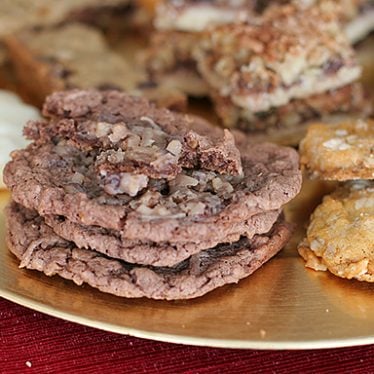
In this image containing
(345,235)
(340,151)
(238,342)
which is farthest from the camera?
(340,151)

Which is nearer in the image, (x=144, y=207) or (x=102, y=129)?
(x=144, y=207)

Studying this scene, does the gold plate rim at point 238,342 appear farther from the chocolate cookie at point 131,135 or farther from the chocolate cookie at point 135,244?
the chocolate cookie at point 131,135

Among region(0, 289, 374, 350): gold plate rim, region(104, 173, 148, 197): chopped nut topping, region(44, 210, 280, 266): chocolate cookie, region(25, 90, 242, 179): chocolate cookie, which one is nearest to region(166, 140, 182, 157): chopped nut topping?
region(25, 90, 242, 179): chocolate cookie

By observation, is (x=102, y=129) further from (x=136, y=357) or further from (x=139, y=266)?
(x=136, y=357)

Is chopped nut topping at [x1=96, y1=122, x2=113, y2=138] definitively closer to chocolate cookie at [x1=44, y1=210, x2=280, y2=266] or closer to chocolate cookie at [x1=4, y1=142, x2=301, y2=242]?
chocolate cookie at [x1=4, y1=142, x2=301, y2=242]

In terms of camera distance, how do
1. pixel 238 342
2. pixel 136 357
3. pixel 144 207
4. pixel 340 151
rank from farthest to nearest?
pixel 340 151, pixel 136 357, pixel 144 207, pixel 238 342

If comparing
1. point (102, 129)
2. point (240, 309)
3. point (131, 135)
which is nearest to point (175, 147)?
point (131, 135)

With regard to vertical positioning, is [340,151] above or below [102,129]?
below

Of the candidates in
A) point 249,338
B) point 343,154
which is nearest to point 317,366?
point 249,338
